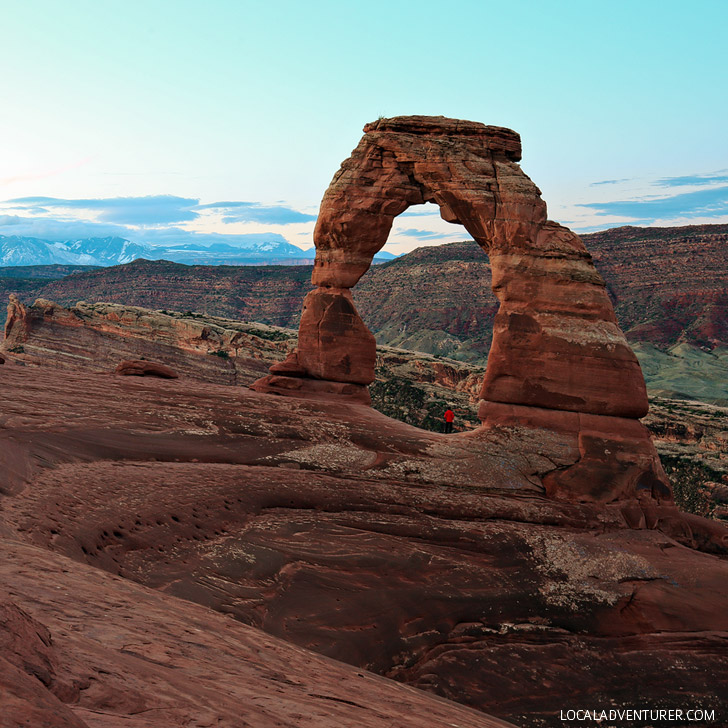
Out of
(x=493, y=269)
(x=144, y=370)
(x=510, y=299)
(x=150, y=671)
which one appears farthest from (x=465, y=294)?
(x=150, y=671)

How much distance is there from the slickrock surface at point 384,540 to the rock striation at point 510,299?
2.54 ft

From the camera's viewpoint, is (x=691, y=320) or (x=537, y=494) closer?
(x=537, y=494)

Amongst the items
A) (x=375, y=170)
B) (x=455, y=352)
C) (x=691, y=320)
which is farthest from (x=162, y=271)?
(x=375, y=170)

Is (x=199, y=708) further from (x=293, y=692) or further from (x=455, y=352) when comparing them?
(x=455, y=352)

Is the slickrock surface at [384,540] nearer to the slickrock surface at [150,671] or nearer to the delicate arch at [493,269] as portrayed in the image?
the slickrock surface at [150,671]

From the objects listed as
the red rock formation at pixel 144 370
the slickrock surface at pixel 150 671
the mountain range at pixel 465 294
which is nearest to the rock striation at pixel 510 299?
the red rock formation at pixel 144 370

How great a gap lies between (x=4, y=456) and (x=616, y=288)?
10930 centimetres

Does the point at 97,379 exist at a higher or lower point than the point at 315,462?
higher

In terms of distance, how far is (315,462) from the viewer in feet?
50.2

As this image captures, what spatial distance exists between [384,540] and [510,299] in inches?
312

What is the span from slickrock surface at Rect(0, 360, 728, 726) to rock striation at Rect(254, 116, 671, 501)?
0.77 m

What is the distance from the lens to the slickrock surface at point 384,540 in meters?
11.2

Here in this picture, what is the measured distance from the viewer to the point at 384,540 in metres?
13.5

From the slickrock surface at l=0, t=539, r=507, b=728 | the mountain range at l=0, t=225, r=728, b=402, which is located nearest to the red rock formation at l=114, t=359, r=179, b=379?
the slickrock surface at l=0, t=539, r=507, b=728
